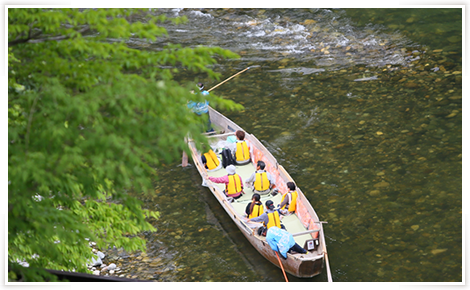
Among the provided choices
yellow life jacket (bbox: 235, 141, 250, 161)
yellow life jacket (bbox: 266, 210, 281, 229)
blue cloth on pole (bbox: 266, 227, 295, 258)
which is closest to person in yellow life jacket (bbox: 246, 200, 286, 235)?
yellow life jacket (bbox: 266, 210, 281, 229)

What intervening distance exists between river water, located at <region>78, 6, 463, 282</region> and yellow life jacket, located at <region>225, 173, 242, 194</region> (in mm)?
776

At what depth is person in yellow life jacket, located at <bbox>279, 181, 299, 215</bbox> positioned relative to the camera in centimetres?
973

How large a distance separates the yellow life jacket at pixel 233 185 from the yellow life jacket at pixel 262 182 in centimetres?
38

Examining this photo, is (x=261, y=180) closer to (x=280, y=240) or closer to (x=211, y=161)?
(x=211, y=161)

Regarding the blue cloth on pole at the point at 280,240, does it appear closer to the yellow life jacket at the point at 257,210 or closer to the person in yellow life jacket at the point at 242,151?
the yellow life jacket at the point at 257,210

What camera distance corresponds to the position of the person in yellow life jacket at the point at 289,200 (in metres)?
9.73

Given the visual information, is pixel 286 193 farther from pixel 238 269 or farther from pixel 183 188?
pixel 183 188

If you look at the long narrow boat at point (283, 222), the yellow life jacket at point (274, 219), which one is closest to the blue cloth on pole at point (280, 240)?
the long narrow boat at point (283, 222)

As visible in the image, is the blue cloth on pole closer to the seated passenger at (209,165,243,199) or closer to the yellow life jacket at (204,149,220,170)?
the seated passenger at (209,165,243,199)

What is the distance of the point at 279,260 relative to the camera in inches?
340

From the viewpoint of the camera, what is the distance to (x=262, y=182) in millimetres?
10586

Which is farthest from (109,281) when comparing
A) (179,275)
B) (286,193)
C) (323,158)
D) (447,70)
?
(447,70)

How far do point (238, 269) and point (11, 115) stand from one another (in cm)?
531

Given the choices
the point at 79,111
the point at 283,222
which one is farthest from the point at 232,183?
the point at 79,111
